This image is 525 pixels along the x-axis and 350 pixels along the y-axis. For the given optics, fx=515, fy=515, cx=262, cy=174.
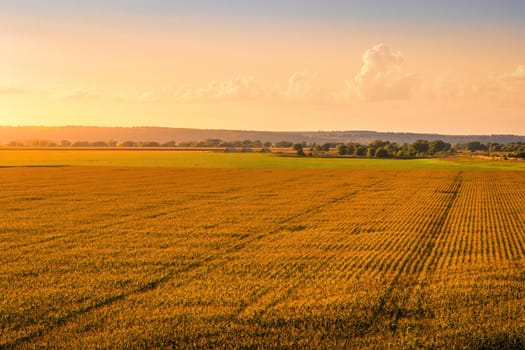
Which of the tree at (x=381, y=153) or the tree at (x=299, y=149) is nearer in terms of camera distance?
the tree at (x=381, y=153)

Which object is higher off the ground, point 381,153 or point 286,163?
point 381,153

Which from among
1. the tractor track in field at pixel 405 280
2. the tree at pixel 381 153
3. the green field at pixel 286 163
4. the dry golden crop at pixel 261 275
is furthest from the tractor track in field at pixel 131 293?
the tree at pixel 381 153

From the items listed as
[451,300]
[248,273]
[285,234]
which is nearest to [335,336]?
[451,300]

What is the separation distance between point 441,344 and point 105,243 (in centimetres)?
1717

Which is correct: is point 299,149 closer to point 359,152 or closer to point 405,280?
point 359,152

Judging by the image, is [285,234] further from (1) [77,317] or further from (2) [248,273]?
(1) [77,317]

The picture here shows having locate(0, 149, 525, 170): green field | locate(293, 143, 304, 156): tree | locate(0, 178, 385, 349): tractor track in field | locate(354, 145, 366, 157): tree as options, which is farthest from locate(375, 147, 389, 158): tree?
locate(0, 178, 385, 349): tractor track in field

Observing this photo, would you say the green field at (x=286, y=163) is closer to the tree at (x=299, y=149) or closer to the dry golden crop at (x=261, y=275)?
the tree at (x=299, y=149)

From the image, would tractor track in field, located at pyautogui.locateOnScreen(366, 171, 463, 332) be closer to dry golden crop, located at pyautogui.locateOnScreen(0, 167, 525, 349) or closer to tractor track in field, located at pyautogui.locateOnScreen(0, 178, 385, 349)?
dry golden crop, located at pyautogui.locateOnScreen(0, 167, 525, 349)

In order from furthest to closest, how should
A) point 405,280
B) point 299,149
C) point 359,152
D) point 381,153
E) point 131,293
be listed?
point 299,149, point 359,152, point 381,153, point 405,280, point 131,293

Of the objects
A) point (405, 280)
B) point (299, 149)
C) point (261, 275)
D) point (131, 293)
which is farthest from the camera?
point (299, 149)

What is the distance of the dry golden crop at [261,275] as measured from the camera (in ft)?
44.4

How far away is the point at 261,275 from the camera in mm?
19109

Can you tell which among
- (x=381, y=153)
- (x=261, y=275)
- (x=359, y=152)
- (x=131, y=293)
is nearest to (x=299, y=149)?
(x=359, y=152)
